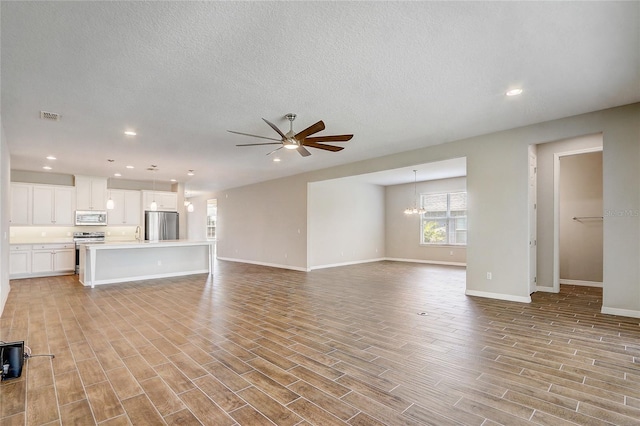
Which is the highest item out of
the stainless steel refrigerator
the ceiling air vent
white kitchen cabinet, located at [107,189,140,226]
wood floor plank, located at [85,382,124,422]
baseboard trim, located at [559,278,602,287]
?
the ceiling air vent

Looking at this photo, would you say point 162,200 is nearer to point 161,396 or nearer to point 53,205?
point 53,205

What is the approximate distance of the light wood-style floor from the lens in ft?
6.91

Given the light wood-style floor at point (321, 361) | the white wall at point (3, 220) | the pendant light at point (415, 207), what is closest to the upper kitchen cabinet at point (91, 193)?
the white wall at point (3, 220)

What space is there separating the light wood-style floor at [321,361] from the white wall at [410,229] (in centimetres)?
494

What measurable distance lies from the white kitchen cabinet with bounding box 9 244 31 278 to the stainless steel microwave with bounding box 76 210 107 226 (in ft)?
4.60

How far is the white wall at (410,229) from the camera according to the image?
398 inches

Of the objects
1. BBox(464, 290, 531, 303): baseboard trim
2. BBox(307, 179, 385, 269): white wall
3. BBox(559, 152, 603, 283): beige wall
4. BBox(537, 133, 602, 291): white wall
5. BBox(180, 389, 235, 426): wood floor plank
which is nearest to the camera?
BBox(180, 389, 235, 426): wood floor plank

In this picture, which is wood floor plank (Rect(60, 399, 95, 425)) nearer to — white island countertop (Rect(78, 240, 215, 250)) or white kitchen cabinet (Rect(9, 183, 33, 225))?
white island countertop (Rect(78, 240, 215, 250))

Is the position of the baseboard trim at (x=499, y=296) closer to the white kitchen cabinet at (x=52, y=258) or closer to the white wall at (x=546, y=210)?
the white wall at (x=546, y=210)

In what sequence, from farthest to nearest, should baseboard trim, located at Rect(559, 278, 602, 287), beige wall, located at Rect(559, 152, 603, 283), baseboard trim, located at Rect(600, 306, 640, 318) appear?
beige wall, located at Rect(559, 152, 603, 283)
baseboard trim, located at Rect(559, 278, 602, 287)
baseboard trim, located at Rect(600, 306, 640, 318)

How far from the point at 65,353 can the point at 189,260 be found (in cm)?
532

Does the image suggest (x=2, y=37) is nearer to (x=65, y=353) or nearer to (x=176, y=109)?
(x=176, y=109)

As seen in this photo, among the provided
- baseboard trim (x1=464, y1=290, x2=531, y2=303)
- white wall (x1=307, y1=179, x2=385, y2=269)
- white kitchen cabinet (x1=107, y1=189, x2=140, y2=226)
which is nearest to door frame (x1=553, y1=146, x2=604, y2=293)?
baseboard trim (x1=464, y1=290, x2=531, y2=303)

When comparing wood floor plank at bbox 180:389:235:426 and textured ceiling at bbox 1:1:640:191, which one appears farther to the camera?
textured ceiling at bbox 1:1:640:191
